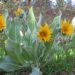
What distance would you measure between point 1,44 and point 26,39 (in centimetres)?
77

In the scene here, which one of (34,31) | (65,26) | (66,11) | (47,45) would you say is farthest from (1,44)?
(66,11)

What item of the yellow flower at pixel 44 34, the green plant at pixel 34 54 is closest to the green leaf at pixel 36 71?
the green plant at pixel 34 54

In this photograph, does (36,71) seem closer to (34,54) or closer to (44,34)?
(34,54)

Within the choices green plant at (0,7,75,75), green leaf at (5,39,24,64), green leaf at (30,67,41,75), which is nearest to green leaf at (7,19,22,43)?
green plant at (0,7,75,75)

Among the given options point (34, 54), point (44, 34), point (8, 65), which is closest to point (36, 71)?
point (34, 54)

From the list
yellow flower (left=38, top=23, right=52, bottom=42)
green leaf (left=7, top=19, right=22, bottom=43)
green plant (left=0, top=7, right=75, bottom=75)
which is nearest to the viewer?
yellow flower (left=38, top=23, right=52, bottom=42)

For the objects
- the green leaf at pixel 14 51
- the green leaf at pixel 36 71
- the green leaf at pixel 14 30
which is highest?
the green leaf at pixel 14 30

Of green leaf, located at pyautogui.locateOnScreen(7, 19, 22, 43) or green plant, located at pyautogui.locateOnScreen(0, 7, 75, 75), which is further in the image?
green leaf, located at pyautogui.locateOnScreen(7, 19, 22, 43)

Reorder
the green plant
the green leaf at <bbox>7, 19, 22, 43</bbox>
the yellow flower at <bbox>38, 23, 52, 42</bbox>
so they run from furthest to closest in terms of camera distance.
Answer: the green leaf at <bbox>7, 19, 22, 43</bbox>
the green plant
the yellow flower at <bbox>38, 23, 52, 42</bbox>

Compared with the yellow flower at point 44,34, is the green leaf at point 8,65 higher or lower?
lower

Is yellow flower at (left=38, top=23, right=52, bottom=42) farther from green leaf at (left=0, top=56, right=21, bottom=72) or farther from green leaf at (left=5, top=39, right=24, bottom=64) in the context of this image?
green leaf at (left=0, top=56, right=21, bottom=72)

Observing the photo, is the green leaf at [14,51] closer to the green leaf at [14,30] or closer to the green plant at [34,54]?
the green plant at [34,54]

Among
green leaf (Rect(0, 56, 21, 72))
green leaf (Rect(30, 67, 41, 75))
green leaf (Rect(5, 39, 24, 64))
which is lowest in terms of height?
green leaf (Rect(30, 67, 41, 75))

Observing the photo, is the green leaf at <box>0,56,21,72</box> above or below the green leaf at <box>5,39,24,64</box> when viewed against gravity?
below
